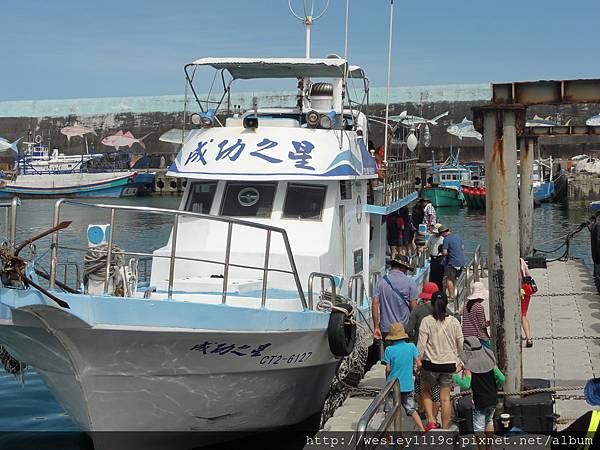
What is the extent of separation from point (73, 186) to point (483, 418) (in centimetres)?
6360

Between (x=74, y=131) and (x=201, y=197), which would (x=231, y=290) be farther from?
(x=74, y=131)

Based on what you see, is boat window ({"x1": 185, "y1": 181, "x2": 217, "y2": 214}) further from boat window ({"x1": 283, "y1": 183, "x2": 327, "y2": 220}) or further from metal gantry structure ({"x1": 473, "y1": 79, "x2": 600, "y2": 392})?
metal gantry structure ({"x1": 473, "y1": 79, "x2": 600, "y2": 392})

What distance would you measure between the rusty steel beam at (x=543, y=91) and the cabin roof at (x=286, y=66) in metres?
3.69

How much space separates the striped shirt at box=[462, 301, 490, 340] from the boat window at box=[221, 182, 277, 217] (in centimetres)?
371

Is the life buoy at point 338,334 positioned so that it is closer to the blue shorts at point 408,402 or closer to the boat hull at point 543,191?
the blue shorts at point 408,402

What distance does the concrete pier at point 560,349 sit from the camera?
999 centimetres

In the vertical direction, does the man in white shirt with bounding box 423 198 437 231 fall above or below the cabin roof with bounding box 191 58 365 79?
below

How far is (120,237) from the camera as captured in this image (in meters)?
36.7

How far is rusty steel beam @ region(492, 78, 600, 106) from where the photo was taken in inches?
383

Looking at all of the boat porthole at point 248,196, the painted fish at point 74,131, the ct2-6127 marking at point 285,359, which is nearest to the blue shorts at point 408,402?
the ct2-6127 marking at point 285,359

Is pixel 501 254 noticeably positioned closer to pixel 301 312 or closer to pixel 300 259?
pixel 301 312

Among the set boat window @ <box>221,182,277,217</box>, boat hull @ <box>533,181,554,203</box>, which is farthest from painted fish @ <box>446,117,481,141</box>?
boat window @ <box>221,182,277,217</box>

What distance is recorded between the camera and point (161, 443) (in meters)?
9.96

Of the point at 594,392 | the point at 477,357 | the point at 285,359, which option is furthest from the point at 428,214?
the point at 594,392
